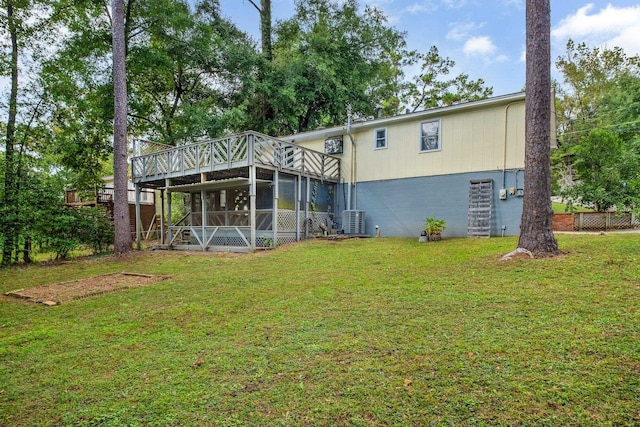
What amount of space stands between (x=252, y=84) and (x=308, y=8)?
7155 mm

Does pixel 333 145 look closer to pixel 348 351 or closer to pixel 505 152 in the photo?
pixel 505 152

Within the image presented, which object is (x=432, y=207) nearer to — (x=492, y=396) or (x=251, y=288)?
(x=251, y=288)

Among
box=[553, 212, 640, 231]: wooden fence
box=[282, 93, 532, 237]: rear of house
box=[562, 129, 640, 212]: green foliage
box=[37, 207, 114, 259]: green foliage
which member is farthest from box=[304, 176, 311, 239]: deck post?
box=[562, 129, 640, 212]: green foliage

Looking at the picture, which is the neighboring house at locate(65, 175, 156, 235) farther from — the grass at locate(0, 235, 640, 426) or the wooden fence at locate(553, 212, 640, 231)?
the wooden fence at locate(553, 212, 640, 231)

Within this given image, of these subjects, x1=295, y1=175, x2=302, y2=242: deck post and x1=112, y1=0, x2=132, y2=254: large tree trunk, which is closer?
x1=112, y1=0, x2=132, y2=254: large tree trunk

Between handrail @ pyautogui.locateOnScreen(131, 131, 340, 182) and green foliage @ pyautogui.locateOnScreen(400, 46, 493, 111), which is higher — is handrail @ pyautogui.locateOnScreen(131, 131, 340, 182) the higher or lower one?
the lower one

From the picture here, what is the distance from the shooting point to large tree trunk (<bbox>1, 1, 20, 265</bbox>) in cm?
1019

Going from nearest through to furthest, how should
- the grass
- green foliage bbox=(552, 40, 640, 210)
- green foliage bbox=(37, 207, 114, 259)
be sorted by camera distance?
the grass
green foliage bbox=(37, 207, 114, 259)
green foliage bbox=(552, 40, 640, 210)

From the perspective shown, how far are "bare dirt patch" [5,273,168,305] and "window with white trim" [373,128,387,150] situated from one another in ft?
29.8

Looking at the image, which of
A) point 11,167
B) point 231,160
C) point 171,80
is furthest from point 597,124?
point 11,167

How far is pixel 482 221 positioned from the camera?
10461mm

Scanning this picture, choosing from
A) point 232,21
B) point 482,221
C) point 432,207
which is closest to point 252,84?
point 232,21

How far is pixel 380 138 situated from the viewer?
12906mm

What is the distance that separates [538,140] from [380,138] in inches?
283
